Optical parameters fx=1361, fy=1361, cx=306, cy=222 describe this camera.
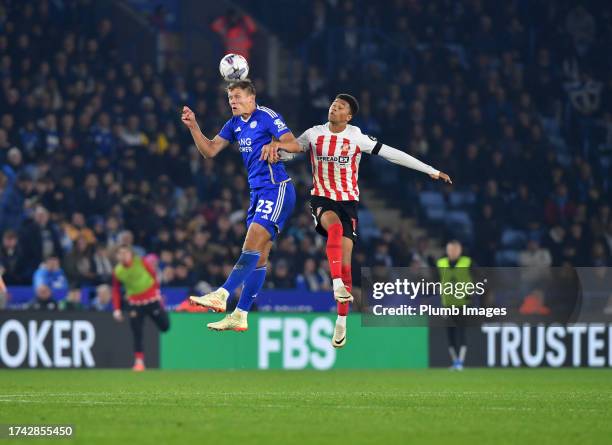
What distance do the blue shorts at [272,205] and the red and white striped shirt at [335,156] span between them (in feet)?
1.94

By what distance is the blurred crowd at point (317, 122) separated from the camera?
71.5 feet

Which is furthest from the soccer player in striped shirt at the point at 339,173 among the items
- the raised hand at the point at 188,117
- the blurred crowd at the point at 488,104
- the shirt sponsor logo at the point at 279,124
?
the blurred crowd at the point at 488,104

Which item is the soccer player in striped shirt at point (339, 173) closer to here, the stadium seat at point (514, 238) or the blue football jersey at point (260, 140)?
the blue football jersey at point (260, 140)

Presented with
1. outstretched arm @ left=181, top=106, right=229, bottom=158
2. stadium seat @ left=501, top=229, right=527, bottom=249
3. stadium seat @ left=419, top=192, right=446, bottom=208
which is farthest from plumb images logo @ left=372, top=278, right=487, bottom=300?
stadium seat @ left=419, top=192, right=446, bottom=208

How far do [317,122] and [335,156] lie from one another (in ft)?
38.5

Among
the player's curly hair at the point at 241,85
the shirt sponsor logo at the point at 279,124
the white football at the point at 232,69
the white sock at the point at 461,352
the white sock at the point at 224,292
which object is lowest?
the white sock at the point at 461,352

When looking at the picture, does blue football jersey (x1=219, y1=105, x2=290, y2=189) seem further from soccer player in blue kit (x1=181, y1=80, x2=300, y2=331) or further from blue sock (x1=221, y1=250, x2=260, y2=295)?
blue sock (x1=221, y1=250, x2=260, y2=295)

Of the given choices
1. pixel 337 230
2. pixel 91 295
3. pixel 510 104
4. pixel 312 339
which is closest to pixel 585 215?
pixel 510 104

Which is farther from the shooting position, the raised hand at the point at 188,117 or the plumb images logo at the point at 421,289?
the plumb images logo at the point at 421,289

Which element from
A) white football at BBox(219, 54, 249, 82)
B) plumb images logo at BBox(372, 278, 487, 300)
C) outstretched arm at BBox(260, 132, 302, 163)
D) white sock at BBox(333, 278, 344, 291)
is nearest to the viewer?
outstretched arm at BBox(260, 132, 302, 163)

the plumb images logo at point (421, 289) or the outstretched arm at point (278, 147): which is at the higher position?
the outstretched arm at point (278, 147)

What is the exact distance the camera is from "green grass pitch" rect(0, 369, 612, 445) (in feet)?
30.9

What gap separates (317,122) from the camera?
24844 millimetres

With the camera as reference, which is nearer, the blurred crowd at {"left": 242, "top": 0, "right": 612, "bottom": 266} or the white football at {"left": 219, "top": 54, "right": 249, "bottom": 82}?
the white football at {"left": 219, "top": 54, "right": 249, "bottom": 82}
